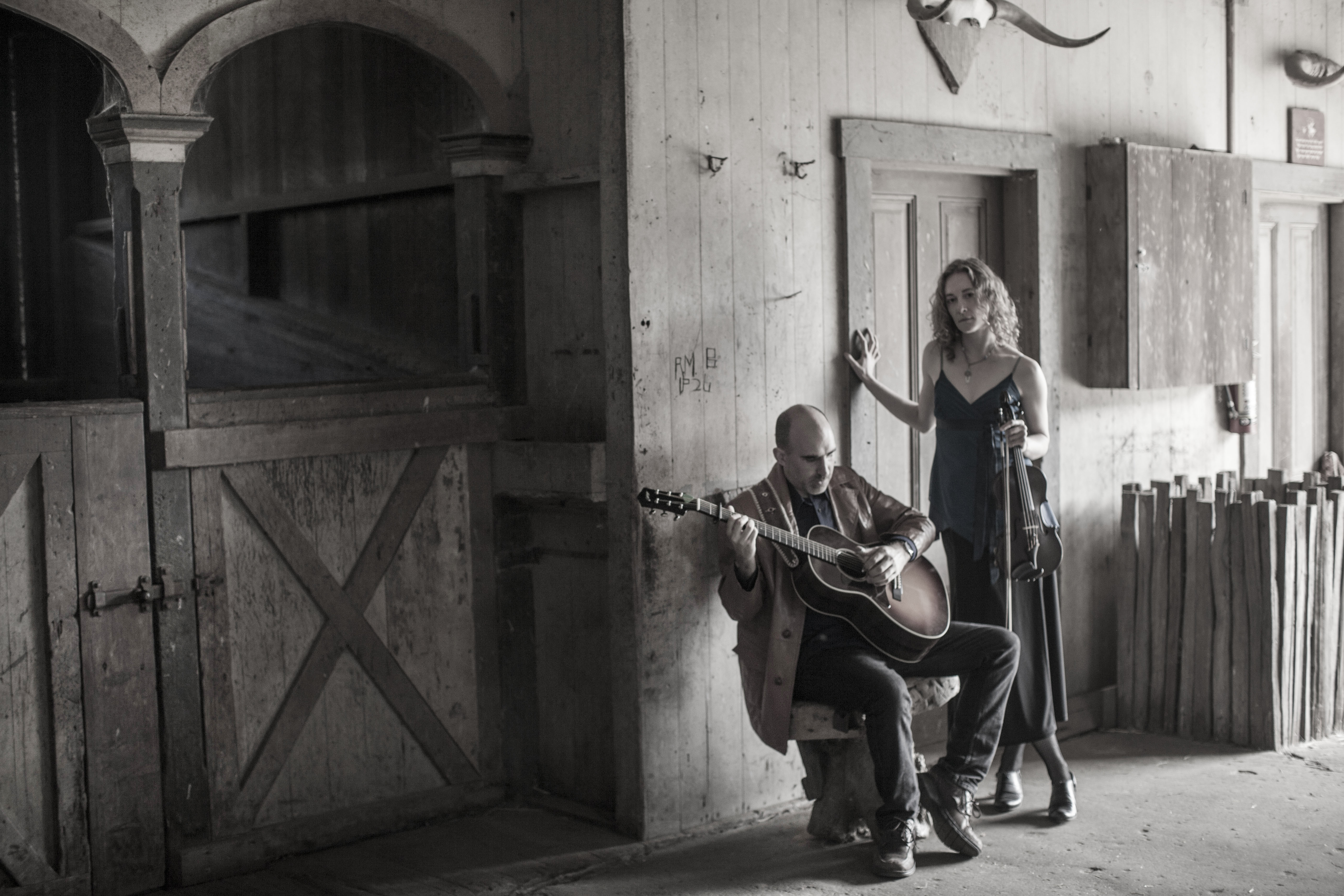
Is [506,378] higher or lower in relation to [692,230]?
lower

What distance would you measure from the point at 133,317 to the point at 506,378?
4.59ft

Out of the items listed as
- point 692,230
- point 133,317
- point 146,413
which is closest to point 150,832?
point 146,413

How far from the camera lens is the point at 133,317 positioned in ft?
15.0

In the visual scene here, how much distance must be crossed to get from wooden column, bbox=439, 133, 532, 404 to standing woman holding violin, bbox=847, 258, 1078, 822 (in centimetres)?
131

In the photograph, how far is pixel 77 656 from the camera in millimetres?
4434

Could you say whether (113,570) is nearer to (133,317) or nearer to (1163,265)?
(133,317)

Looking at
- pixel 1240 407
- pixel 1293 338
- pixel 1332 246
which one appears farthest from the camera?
pixel 1332 246

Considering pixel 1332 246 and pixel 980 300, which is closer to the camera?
pixel 980 300

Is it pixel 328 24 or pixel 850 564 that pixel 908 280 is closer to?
pixel 850 564

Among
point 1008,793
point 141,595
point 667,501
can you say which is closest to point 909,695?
point 1008,793

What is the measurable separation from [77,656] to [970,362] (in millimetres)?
3103

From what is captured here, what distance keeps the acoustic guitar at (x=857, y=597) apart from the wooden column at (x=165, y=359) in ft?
4.90

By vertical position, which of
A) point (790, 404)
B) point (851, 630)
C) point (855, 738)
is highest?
point (790, 404)

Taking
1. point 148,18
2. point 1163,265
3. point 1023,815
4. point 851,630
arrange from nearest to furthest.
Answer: point 148,18, point 851,630, point 1023,815, point 1163,265
